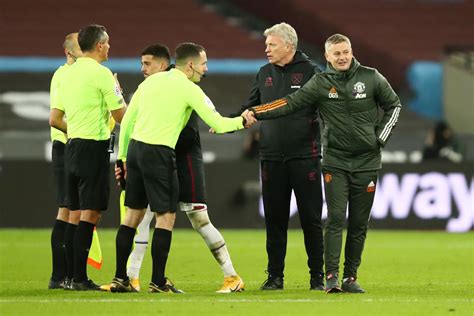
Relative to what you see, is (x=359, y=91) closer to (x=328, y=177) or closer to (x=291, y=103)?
(x=291, y=103)

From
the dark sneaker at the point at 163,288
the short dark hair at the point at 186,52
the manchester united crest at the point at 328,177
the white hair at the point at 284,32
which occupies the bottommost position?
the dark sneaker at the point at 163,288

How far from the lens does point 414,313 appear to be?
28.1ft

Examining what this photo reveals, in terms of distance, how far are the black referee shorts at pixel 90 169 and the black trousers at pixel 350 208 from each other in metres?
1.87

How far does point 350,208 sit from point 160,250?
64.6 inches

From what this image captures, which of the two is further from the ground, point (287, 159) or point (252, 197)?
point (287, 159)

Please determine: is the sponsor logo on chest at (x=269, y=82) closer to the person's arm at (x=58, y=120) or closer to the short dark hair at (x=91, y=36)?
the short dark hair at (x=91, y=36)

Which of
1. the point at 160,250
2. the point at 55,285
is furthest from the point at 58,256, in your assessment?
the point at 160,250

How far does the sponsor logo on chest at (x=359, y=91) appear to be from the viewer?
10.0 m

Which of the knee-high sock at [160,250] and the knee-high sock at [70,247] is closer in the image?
A: the knee-high sock at [160,250]

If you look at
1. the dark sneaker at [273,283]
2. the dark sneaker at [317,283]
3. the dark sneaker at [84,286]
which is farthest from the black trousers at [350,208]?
the dark sneaker at [84,286]

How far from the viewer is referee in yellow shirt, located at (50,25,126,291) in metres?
10.3

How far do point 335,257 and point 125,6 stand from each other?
62.9 feet

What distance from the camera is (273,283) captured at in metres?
10.6

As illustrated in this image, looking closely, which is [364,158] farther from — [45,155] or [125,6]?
[125,6]
